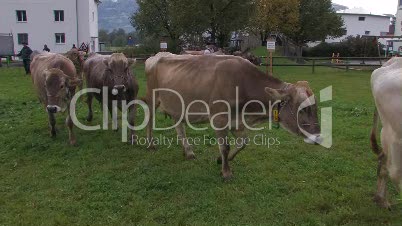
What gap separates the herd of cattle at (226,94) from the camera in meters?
4.34

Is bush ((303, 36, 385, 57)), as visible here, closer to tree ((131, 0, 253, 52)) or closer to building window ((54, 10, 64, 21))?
tree ((131, 0, 253, 52))

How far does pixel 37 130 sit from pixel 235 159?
15.9ft

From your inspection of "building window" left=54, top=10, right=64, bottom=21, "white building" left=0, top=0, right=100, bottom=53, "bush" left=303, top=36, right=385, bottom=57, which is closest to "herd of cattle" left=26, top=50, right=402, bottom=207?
"bush" left=303, top=36, right=385, bottom=57

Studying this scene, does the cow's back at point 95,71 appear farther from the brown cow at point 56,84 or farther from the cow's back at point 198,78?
the cow's back at point 198,78

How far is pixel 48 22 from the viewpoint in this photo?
52.0 metres

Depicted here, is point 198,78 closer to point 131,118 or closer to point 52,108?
point 131,118

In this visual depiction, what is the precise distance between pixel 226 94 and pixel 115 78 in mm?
2868

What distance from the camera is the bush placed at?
40438 mm

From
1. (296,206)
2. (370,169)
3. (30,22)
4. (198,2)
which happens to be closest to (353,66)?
(198,2)

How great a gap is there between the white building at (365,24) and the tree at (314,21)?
30000 millimetres

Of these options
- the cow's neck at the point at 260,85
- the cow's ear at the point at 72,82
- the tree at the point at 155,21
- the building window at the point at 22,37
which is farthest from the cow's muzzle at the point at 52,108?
the building window at the point at 22,37

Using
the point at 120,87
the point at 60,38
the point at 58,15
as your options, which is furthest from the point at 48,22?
the point at 120,87

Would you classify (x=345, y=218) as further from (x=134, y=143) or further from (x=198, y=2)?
(x=198, y=2)

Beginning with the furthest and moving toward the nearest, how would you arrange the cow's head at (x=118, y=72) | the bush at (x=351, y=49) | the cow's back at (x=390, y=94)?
the bush at (x=351, y=49), the cow's head at (x=118, y=72), the cow's back at (x=390, y=94)
